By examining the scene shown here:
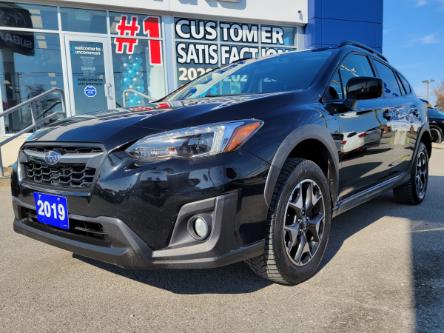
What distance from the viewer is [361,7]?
47.7ft

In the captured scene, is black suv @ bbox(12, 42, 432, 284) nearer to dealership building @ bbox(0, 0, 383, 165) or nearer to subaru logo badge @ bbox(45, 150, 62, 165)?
subaru logo badge @ bbox(45, 150, 62, 165)

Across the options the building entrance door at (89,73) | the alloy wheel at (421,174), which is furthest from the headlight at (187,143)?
the building entrance door at (89,73)

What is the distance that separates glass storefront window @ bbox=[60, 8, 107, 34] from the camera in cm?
1012

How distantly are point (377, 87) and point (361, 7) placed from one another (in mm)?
12811

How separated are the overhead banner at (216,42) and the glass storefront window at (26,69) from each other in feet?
10.7

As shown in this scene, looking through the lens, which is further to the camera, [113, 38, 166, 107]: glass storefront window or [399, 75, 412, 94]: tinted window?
[113, 38, 166, 107]: glass storefront window

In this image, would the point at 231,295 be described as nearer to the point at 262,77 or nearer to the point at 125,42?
the point at 262,77

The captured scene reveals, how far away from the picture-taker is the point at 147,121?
7.52 feet

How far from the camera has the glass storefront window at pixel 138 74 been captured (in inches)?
427

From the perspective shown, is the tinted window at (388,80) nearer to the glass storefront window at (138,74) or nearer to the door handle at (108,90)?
the glass storefront window at (138,74)

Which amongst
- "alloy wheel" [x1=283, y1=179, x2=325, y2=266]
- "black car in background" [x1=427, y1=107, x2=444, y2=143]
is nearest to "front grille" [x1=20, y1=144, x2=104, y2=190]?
"alloy wheel" [x1=283, y1=179, x2=325, y2=266]

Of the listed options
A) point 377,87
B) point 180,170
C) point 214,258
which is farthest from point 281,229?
point 377,87

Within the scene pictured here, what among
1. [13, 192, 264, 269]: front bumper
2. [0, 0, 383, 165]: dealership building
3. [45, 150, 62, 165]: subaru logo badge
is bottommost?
[13, 192, 264, 269]: front bumper

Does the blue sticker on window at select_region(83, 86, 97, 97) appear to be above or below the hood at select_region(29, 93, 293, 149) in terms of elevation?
above
